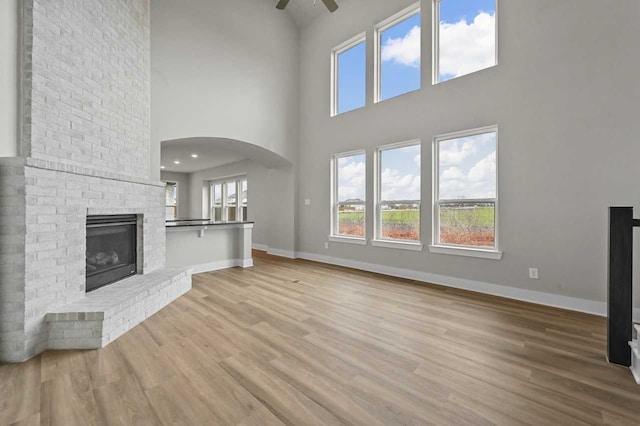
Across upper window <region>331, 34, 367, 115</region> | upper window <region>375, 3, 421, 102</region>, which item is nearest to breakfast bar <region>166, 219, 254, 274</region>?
upper window <region>331, 34, 367, 115</region>

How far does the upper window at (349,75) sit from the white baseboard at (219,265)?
3561mm

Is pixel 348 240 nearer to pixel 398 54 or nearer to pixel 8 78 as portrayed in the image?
pixel 398 54

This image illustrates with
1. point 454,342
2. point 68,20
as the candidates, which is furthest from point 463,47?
point 68,20

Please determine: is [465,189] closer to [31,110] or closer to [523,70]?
[523,70]

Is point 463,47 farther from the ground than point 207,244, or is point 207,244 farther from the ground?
point 463,47

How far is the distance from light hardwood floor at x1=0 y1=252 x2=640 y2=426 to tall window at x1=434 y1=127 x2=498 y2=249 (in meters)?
1.19

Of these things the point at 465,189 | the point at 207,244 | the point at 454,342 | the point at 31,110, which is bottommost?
the point at 454,342

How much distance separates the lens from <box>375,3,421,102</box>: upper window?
4.66 meters

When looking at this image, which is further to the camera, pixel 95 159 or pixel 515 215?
Result: pixel 515 215

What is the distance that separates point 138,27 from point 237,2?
2.40m

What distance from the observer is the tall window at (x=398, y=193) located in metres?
4.64

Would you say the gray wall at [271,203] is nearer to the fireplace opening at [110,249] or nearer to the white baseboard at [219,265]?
the white baseboard at [219,265]

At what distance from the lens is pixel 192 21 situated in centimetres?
474

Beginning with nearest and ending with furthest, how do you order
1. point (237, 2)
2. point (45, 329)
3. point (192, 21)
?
1. point (45, 329)
2. point (192, 21)
3. point (237, 2)
